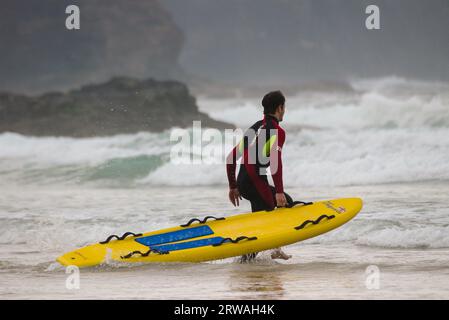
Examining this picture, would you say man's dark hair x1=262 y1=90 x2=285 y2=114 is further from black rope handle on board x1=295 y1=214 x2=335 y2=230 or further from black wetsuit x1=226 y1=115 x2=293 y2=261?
black rope handle on board x1=295 y1=214 x2=335 y2=230

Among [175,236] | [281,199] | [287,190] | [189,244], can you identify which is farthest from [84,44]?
[281,199]

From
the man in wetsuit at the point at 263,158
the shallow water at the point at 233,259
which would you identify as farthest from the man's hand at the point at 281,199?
the shallow water at the point at 233,259

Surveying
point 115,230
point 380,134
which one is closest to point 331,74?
point 380,134

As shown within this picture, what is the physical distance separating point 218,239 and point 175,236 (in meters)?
0.32

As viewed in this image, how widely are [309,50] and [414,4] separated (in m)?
3.26

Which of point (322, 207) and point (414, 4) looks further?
point (414, 4)

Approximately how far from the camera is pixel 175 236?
578 cm

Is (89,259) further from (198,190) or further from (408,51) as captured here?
(408,51)

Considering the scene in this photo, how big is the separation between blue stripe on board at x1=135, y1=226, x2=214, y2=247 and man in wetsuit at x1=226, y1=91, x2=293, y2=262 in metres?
0.32

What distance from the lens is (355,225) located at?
7.73 metres

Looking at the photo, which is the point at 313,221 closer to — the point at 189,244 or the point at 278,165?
the point at 278,165

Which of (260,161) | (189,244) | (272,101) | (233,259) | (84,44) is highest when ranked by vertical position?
(84,44)

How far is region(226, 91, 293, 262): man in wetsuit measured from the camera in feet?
18.2

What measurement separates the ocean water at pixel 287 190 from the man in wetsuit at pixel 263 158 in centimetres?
49
